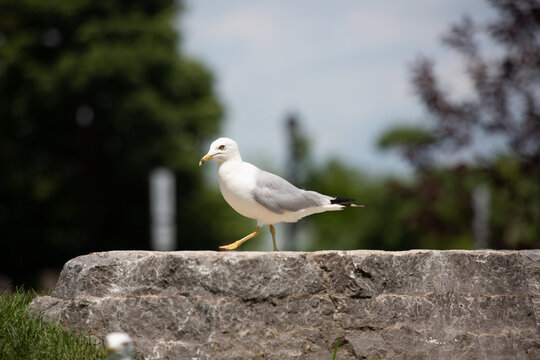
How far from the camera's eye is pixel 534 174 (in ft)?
37.6

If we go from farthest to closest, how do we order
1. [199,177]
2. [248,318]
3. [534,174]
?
[199,177] → [534,174] → [248,318]

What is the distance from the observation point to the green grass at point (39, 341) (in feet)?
17.7

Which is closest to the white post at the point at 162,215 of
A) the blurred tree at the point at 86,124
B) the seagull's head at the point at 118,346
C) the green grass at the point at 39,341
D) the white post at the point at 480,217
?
the blurred tree at the point at 86,124

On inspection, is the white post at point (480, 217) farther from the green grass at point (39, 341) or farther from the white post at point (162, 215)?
the green grass at point (39, 341)

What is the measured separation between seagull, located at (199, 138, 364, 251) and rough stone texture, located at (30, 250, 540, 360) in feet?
1.72

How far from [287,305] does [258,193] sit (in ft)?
3.23

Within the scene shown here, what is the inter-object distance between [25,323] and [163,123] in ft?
52.4

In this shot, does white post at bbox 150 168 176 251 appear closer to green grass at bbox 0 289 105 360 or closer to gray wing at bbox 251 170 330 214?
green grass at bbox 0 289 105 360

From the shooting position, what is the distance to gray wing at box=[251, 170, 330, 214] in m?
5.93

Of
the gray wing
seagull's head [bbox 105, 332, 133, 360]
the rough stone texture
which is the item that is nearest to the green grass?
the rough stone texture

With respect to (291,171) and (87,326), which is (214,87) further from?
(87,326)

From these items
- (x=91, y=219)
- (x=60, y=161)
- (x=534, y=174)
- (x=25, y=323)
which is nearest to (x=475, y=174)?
(x=534, y=174)

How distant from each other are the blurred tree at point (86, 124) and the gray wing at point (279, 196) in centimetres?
1565

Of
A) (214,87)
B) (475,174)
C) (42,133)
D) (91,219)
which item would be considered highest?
(214,87)
